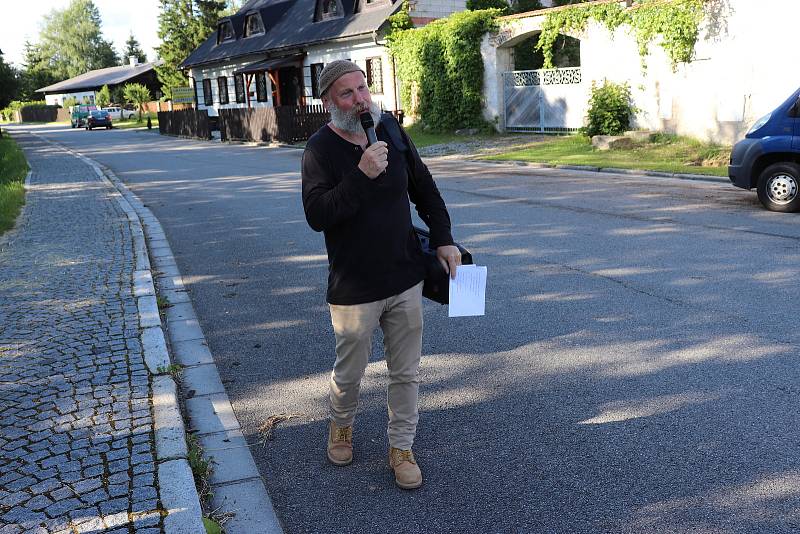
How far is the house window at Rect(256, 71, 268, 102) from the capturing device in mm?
41719

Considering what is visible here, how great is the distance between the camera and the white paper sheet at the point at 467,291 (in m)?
3.50

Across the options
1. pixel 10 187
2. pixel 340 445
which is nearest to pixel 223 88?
pixel 10 187

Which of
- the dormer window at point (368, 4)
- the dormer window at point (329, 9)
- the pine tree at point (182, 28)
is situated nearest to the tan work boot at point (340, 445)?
the dormer window at point (368, 4)

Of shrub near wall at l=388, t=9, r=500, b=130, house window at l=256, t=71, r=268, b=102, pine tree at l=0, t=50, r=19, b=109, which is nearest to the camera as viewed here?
shrub near wall at l=388, t=9, r=500, b=130

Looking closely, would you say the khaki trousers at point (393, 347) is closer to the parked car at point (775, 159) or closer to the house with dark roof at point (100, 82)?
the parked car at point (775, 159)

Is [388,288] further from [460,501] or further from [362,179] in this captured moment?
[460,501]

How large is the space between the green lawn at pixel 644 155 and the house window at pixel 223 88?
31.1 meters

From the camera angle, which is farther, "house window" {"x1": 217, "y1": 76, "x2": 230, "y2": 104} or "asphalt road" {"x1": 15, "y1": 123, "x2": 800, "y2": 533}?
"house window" {"x1": 217, "y1": 76, "x2": 230, "y2": 104}

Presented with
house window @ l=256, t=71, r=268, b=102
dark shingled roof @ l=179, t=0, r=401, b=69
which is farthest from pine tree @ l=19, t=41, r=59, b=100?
house window @ l=256, t=71, r=268, b=102

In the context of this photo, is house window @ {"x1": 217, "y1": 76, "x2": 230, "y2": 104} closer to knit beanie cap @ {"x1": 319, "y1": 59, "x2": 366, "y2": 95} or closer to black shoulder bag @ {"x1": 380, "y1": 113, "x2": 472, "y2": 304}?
black shoulder bag @ {"x1": 380, "y1": 113, "x2": 472, "y2": 304}

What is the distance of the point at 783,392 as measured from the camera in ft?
14.0

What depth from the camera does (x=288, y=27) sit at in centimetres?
3997

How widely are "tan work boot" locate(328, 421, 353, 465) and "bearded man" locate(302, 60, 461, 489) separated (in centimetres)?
7

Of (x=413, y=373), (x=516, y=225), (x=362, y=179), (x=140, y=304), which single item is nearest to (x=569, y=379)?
(x=413, y=373)
